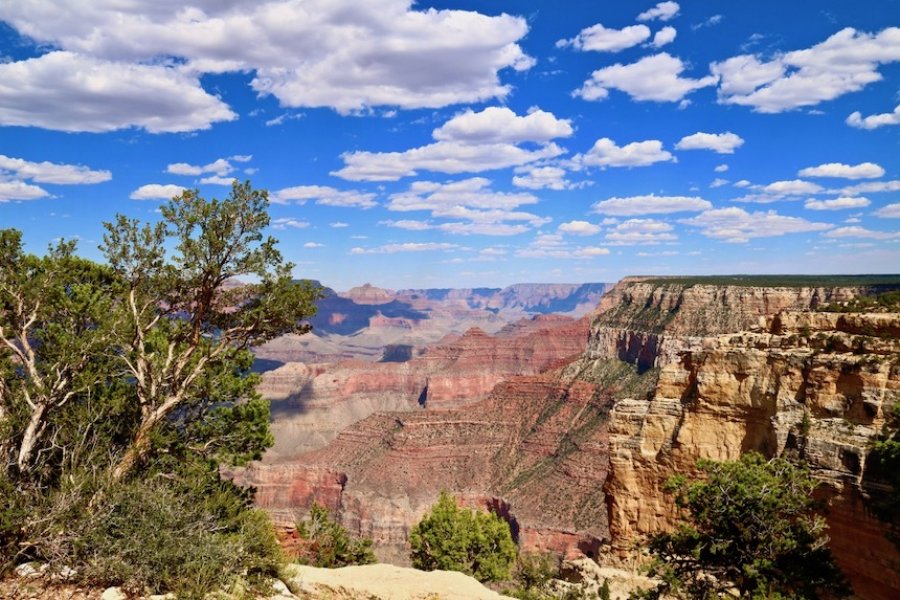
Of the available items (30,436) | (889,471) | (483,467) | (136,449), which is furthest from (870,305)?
(483,467)

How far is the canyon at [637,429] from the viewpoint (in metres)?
23.2

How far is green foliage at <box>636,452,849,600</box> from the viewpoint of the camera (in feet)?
66.2

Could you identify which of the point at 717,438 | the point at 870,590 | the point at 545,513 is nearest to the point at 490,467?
the point at 545,513

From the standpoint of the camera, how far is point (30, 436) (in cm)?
1552

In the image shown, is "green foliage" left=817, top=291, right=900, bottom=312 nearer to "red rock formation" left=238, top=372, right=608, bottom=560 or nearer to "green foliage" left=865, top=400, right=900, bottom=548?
"green foliage" left=865, top=400, right=900, bottom=548

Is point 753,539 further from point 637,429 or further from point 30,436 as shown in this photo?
point 30,436

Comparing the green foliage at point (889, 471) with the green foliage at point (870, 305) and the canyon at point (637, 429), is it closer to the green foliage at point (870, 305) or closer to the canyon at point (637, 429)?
the canyon at point (637, 429)

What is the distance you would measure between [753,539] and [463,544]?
21.6m

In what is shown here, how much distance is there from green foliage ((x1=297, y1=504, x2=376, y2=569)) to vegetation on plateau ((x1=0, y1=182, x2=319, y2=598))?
47.2 feet

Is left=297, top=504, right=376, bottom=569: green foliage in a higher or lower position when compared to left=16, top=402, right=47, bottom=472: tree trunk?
lower

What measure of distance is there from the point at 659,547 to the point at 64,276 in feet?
82.4

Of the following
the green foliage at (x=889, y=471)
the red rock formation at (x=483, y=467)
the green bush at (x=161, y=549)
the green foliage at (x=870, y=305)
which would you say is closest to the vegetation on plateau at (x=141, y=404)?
the green bush at (x=161, y=549)

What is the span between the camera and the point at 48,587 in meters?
12.2

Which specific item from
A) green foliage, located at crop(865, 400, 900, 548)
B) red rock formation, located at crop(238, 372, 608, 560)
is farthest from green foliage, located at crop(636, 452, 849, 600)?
red rock formation, located at crop(238, 372, 608, 560)
